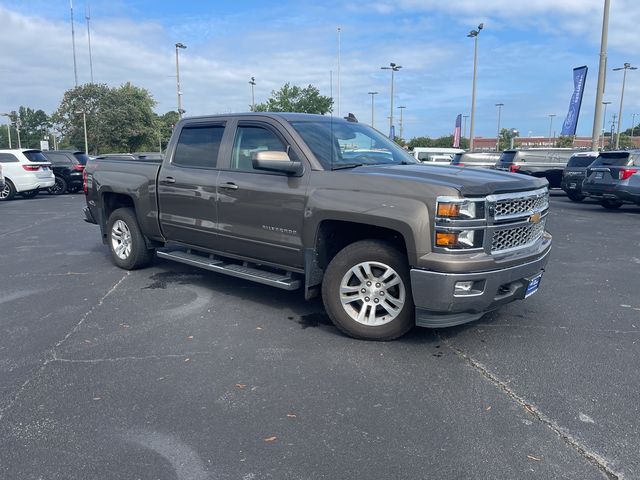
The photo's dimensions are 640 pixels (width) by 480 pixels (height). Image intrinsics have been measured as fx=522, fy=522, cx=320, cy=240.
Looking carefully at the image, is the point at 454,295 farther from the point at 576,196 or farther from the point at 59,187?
the point at 59,187

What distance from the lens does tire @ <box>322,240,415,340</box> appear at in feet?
14.0

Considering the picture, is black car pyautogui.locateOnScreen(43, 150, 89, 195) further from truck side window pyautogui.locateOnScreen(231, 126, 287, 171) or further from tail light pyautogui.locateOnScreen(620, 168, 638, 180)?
tail light pyautogui.locateOnScreen(620, 168, 638, 180)

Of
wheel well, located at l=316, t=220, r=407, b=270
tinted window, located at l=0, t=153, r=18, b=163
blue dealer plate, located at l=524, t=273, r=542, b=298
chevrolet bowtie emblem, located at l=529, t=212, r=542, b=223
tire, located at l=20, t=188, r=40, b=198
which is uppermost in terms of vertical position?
tinted window, located at l=0, t=153, r=18, b=163

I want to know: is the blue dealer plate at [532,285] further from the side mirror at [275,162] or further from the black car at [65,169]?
the black car at [65,169]

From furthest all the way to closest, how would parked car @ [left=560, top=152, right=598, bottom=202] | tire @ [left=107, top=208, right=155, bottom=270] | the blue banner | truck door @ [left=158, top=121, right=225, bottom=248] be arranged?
the blue banner < parked car @ [left=560, top=152, right=598, bottom=202] < tire @ [left=107, top=208, right=155, bottom=270] < truck door @ [left=158, top=121, right=225, bottom=248]

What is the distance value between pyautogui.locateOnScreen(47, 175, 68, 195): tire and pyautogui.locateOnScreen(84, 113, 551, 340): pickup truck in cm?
1639

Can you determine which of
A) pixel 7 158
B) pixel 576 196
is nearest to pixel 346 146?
pixel 576 196

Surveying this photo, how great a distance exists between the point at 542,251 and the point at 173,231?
4.03 m

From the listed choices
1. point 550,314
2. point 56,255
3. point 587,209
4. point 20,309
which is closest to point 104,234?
point 56,255

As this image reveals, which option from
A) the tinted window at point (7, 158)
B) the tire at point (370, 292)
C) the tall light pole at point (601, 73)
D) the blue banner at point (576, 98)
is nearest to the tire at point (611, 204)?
the tall light pole at point (601, 73)

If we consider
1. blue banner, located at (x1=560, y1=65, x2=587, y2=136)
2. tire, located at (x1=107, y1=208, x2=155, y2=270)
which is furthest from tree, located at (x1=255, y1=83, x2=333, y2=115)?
tire, located at (x1=107, y1=208, x2=155, y2=270)

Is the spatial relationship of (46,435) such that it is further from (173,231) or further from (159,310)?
(173,231)

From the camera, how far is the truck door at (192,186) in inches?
222

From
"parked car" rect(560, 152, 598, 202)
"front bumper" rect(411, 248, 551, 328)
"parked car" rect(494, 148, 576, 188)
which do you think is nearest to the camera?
"front bumper" rect(411, 248, 551, 328)
